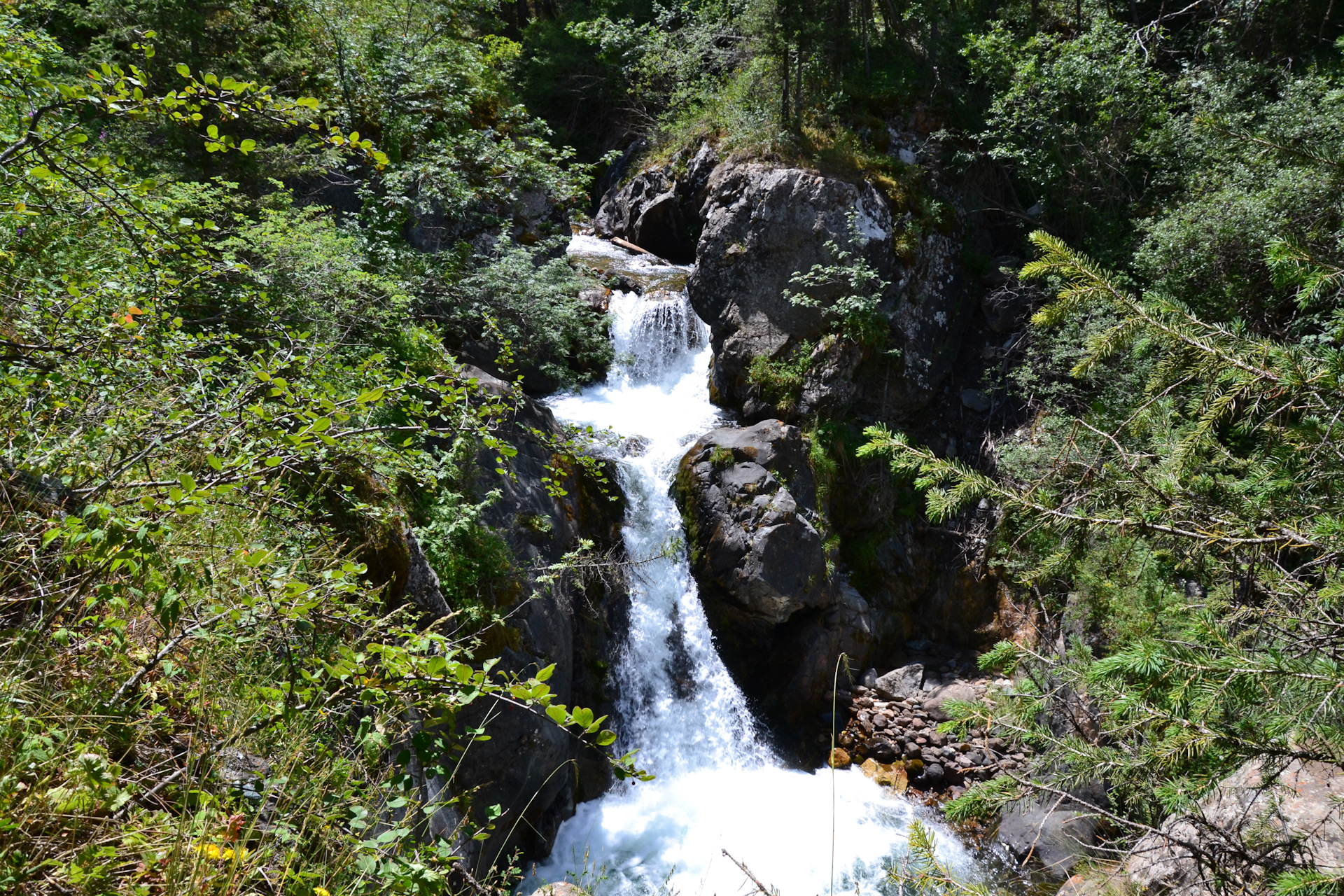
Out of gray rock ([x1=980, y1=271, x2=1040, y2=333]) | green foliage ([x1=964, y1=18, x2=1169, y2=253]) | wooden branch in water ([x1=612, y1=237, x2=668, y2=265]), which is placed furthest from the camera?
wooden branch in water ([x1=612, y1=237, x2=668, y2=265])

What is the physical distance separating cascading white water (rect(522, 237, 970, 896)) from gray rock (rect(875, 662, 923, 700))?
1.29 m

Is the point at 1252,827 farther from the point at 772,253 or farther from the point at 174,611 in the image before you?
the point at 772,253

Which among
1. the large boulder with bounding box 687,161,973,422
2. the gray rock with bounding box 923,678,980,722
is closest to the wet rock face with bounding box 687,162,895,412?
the large boulder with bounding box 687,161,973,422

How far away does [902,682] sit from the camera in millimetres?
8953

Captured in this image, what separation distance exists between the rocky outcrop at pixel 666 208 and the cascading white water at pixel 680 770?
3.82m

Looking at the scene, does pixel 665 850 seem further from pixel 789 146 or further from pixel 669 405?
pixel 789 146

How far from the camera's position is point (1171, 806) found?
2.13m

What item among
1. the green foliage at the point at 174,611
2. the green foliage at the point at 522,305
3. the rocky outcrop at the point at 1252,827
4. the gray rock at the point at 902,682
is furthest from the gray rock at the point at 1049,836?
the green foliage at the point at 522,305

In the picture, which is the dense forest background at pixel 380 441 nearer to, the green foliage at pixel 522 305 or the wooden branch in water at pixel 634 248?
the green foliage at pixel 522 305

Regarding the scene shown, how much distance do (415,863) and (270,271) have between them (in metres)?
4.97

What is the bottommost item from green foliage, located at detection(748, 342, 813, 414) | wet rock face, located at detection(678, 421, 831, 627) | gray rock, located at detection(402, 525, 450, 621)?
wet rock face, located at detection(678, 421, 831, 627)

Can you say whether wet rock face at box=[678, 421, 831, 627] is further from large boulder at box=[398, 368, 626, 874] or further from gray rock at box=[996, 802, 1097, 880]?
gray rock at box=[996, 802, 1097, 880]

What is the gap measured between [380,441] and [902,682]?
8.05 metres

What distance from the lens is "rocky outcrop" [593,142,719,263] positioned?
13031 mm
